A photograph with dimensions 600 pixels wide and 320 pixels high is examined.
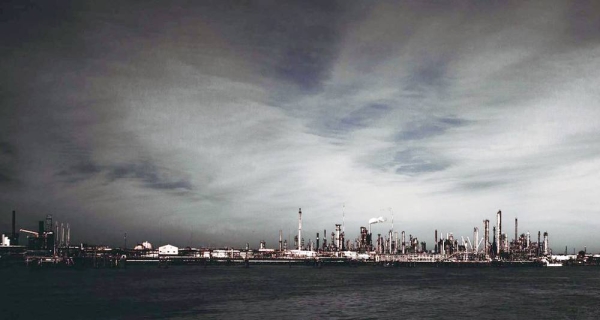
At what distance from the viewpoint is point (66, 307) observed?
91250 mm

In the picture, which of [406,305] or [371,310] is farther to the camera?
[406,305]

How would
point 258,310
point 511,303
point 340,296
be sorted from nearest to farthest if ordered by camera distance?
point 258,310
point 511,303
point 340,296

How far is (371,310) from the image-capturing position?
290 feet

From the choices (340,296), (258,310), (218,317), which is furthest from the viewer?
(340,296)

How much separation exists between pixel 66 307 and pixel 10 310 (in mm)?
8479

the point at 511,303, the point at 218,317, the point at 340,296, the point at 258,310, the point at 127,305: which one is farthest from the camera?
the point at 340,296

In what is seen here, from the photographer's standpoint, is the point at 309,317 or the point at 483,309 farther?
the point at 483,309

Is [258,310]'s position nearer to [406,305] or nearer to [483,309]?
[406,305]

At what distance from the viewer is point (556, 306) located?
3885 inches

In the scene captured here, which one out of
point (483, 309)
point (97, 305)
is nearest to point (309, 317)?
point (483, 309)

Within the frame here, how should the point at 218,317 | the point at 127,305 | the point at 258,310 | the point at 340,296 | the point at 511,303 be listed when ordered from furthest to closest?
1. the point at 340,296
2. the point at 511,303
3. the point at 127,305
4. the point at 258,310
5. the point at 218,317

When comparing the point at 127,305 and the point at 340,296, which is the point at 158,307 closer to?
the point at 127,305

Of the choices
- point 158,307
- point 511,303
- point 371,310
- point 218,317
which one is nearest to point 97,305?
point 158,307

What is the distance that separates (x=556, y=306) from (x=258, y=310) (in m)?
55.9
